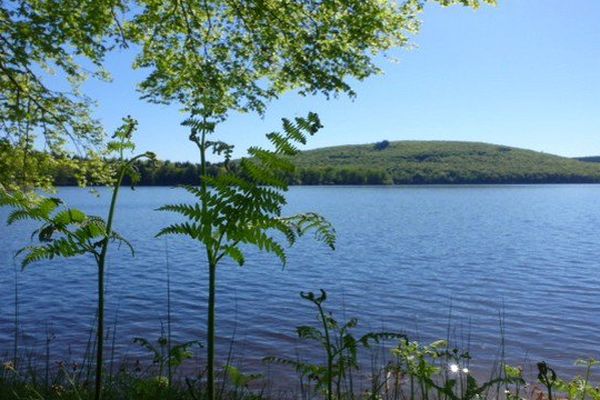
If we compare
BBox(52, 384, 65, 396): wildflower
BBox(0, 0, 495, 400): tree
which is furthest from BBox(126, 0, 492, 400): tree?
BBox(52, 384, 65, 396): wildflower

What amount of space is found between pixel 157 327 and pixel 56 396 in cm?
1064

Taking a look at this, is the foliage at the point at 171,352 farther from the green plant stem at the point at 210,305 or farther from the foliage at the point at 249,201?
the foliage at the point at 249,201

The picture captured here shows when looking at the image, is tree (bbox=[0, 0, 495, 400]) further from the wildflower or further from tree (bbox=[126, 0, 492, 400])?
the wildflower

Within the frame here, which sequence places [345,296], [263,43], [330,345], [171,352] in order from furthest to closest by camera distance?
[345,296]
[263,43]
[171,352]
[330,345]

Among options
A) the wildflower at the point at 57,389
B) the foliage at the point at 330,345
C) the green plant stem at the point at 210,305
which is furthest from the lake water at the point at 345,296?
the green plant stem at the point at 210,305

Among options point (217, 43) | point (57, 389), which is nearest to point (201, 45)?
point (217, 43)

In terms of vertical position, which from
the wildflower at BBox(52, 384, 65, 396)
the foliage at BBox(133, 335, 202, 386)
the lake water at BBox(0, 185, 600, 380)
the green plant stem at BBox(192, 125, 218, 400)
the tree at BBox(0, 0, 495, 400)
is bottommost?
the lake water at BBox(0, 185, 600, 380)

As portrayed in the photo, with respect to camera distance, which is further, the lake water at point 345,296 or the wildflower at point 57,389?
the lake water at point 345,296

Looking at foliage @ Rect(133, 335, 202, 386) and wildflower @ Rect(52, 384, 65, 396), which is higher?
foliage @ Rect(133, 335, 202, 386)

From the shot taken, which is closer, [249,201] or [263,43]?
[249,201]

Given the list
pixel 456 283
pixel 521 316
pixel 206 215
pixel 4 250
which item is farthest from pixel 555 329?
pixel 4 250

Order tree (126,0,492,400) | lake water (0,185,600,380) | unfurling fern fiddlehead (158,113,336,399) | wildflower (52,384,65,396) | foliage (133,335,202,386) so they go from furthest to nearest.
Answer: lake water (0,185,600,380), tree (126,0,492,400), wildflower (52,384,65,396), foliage (133,335,202,386), unfurling fern fiddlehead (158,113,336,399)

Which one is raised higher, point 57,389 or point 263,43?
point 263,43

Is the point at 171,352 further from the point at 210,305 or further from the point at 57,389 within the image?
the point at 57,389
